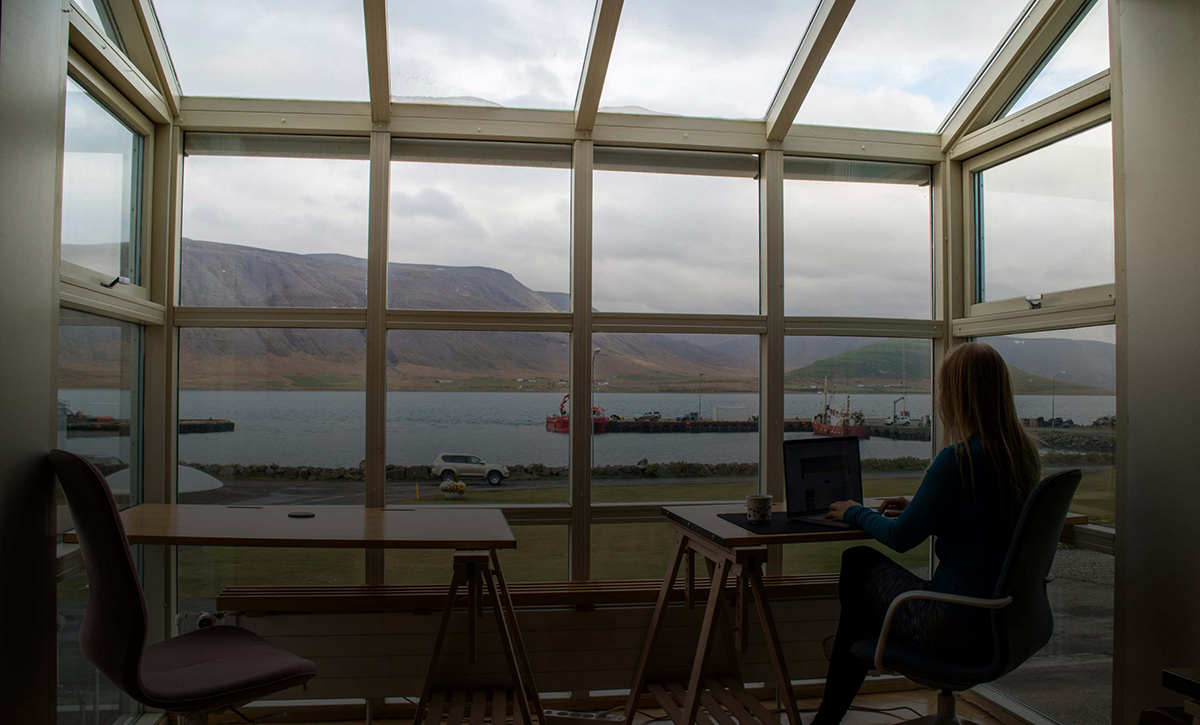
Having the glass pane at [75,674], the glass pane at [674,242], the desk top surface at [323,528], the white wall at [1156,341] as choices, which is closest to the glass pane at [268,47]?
the glass pane at [674,242]

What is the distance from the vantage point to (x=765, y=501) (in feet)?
9.12

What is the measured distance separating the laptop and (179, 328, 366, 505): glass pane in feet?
6.47

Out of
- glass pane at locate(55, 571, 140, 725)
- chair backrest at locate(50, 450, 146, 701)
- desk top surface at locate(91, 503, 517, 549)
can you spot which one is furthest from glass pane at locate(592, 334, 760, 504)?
glass pane at locate(55, 571, 140, 725)

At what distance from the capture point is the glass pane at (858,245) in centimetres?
368


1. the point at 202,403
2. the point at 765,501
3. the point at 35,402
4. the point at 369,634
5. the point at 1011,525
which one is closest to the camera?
the point at 35,402

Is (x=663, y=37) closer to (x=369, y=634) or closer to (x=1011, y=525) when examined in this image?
(x=1011, y=525)

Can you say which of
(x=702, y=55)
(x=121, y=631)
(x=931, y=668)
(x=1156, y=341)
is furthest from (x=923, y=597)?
(x=702, y=55)

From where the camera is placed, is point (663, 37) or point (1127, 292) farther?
point (663, 37)

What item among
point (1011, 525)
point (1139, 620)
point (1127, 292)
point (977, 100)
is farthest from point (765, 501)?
point (977, 100)

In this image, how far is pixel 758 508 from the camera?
9.13 feet

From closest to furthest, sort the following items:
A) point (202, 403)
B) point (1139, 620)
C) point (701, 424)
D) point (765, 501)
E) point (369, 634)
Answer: point (1139, 620) < point (765, 501) < point (369, 634) < point (202, 403) < point (701, 424)

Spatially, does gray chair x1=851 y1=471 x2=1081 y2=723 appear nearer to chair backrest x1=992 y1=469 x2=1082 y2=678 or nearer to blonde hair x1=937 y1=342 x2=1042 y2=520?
chair backrest x1=992 y1=469 x2=1082 y2=678

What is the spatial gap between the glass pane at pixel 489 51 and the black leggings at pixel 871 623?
243 centimetres

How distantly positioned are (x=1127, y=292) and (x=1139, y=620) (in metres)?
1.16
